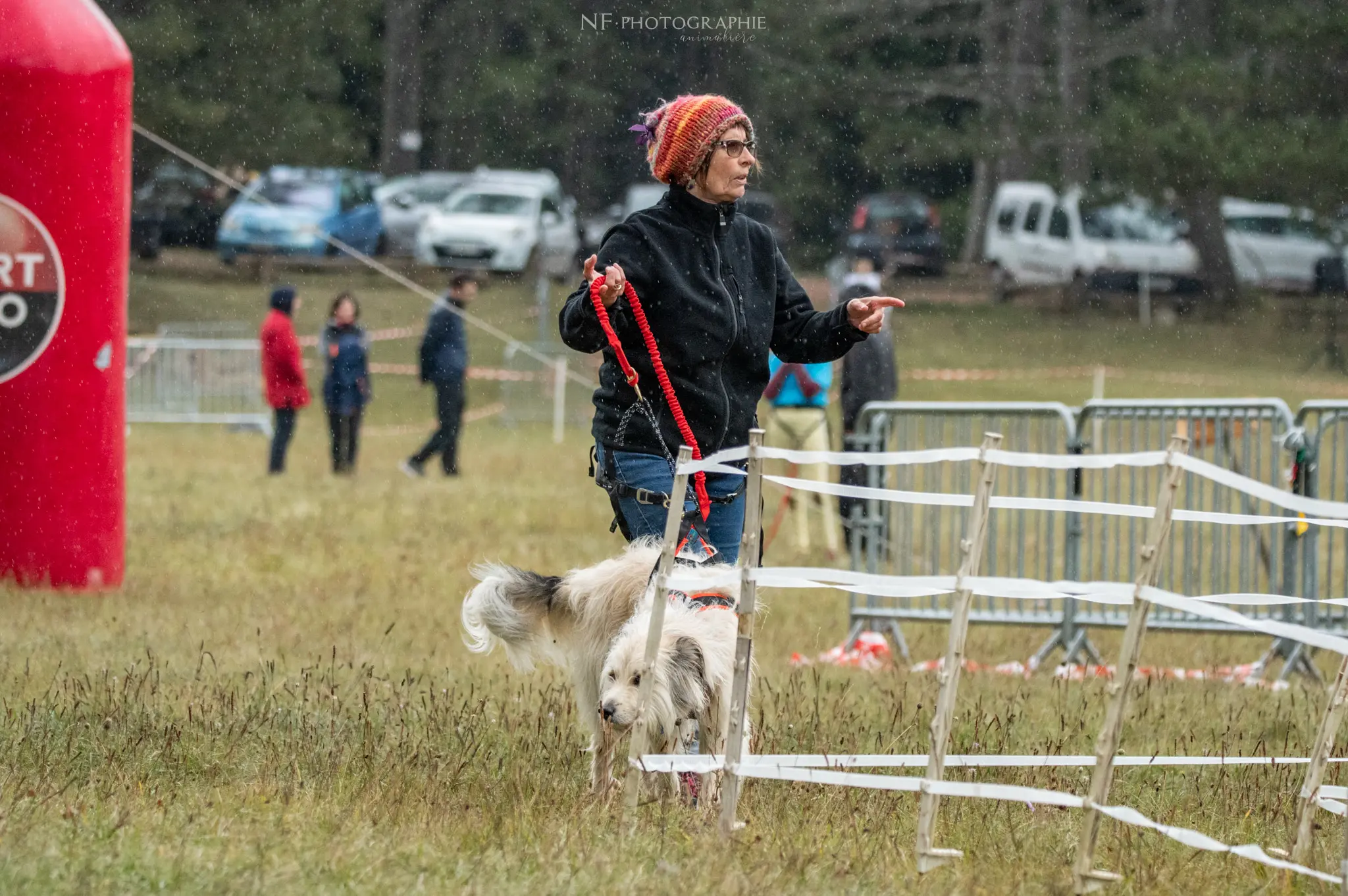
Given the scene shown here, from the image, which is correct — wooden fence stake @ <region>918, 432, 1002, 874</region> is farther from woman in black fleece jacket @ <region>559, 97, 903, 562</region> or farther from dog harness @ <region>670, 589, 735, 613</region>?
woman in black fleece jacket @ <region>559, 97, 903, 562</region>

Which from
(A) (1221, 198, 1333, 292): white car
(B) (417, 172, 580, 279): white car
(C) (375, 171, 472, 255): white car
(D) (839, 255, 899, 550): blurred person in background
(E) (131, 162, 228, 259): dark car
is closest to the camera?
(D) (839, 255, 899, 550): blurred person in background

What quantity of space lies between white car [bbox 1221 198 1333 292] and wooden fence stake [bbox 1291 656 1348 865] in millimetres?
35362

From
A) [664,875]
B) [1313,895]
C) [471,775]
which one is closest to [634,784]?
[664,875]

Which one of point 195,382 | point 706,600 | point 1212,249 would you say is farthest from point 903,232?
point 706,600

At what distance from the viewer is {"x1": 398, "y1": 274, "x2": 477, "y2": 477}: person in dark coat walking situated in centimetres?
1862

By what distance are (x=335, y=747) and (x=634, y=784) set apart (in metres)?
1.50

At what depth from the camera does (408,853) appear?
14.8 ft

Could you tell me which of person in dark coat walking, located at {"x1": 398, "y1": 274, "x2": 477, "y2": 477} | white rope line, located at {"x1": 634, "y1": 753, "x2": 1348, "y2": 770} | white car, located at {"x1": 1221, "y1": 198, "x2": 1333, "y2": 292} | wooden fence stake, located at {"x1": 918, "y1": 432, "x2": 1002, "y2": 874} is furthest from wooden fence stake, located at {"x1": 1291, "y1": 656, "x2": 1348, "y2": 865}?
white car, located at {"x1": 1221, "y1": 198, "x2": 1333, "y2": 292}

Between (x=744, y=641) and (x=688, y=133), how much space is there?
161cm

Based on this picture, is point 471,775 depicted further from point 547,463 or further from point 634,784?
point 547,463

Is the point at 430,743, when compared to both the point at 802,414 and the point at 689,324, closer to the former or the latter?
the point at 689,324

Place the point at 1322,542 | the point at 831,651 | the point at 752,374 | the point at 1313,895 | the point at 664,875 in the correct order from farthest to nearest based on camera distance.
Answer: the point at 1322,542 → the point at 831,651 → the point at 752,374 → the point at 1313,895 → the point at 664,875

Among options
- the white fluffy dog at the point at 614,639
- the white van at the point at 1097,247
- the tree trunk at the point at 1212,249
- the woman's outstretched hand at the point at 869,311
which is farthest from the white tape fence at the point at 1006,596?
the white van at the point at 1097,247

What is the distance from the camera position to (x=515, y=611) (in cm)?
556
